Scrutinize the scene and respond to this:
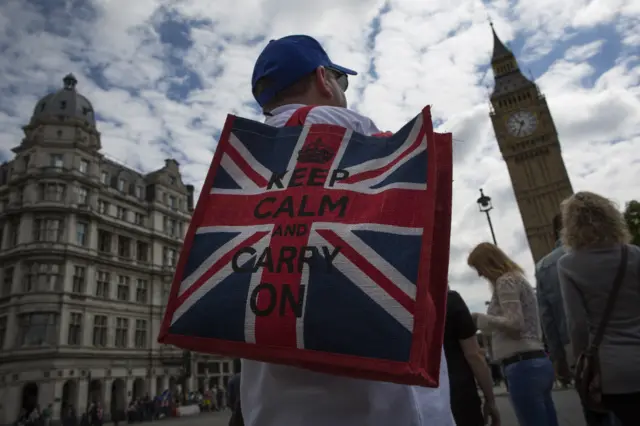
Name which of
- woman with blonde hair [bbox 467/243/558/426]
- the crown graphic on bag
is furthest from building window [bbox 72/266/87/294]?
the crown graphic on bag

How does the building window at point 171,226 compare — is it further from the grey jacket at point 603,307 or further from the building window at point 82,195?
the grey jacket at point 603,307

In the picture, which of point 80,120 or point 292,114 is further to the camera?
point 80,120

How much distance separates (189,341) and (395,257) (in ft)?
1.95

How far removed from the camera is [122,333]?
113ft

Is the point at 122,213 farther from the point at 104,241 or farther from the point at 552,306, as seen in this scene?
the point at 552,306

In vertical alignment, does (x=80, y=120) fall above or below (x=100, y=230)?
above

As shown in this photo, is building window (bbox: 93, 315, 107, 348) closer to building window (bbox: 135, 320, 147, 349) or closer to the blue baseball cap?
building window (bbox: 135, 320, 147, 349)

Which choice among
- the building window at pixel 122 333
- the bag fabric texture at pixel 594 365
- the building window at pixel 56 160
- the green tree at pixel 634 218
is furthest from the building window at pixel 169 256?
the bag fabric texture at pixel 594 365

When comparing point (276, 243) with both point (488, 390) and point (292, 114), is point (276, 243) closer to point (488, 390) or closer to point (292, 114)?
point (292, 114)

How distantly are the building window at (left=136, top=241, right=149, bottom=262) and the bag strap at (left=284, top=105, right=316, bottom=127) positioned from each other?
40489 millimetres

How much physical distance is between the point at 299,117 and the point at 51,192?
36.6 m

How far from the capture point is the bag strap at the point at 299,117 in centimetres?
147

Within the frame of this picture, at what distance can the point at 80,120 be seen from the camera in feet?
116

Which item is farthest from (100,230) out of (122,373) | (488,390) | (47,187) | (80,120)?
(488,390)
